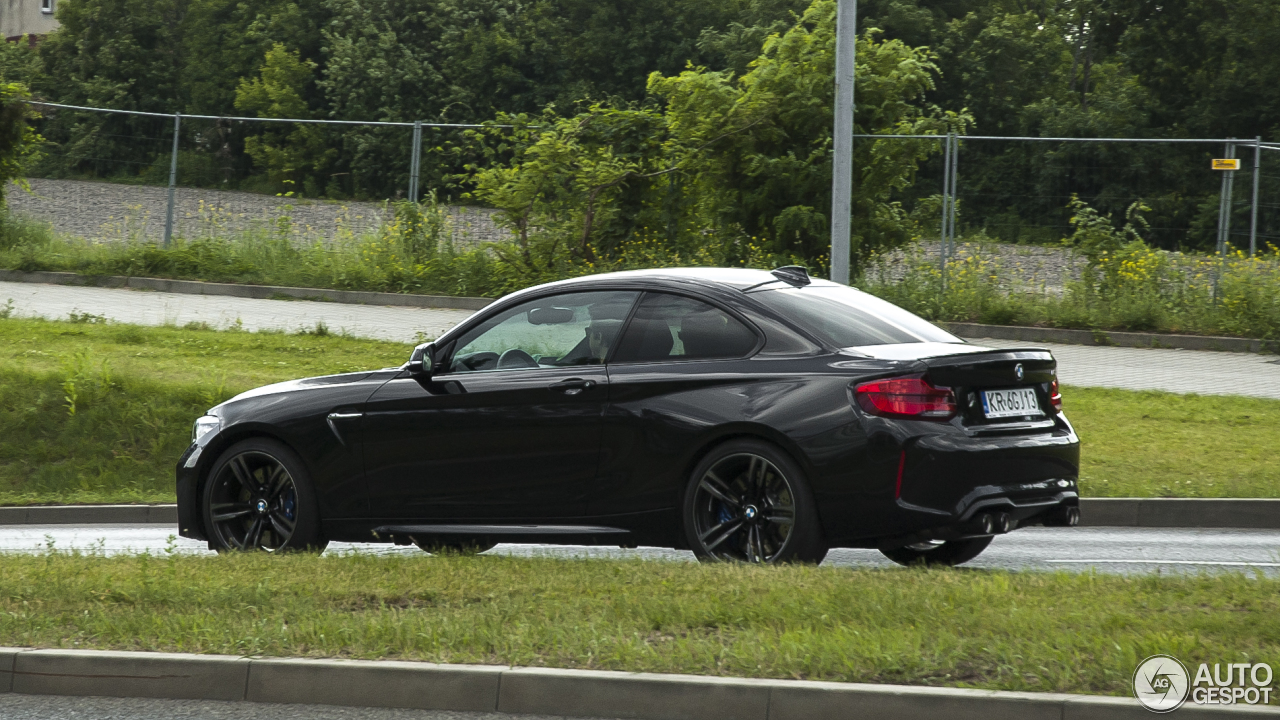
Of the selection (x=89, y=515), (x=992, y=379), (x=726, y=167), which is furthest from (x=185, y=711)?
(x=726, y=167)

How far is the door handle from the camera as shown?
23.8 feet

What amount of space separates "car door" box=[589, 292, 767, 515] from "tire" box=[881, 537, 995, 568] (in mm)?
1425

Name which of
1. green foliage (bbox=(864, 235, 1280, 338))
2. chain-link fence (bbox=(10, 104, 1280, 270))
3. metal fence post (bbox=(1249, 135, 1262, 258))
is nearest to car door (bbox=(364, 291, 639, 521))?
green foliage (bbox=(864, 235, 1280, 338))

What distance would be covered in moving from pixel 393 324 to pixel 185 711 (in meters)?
15.2

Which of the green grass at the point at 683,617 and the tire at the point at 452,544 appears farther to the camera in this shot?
the tire at the point at 452,544

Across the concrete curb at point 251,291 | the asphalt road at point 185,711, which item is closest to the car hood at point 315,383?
the asphalt road at point 185,711

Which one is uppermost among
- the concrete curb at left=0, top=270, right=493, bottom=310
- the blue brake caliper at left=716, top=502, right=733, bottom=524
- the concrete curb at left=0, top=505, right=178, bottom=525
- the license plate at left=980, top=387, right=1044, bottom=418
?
the concrete curb at left=0, top=270, right=493, bottom=310

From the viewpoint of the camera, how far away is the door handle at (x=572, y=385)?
7.24m

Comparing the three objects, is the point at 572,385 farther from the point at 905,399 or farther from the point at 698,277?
the point at 905,399

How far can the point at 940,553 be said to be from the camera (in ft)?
25.6

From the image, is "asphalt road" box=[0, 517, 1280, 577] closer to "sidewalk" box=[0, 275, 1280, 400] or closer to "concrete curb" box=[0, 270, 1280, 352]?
"sidewalk" box=[0, 275, 1280, 400]

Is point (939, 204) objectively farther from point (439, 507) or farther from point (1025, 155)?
point (439, 507)

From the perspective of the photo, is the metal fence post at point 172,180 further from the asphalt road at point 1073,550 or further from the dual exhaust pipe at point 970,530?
the dual exhaust pipe at point 970,530

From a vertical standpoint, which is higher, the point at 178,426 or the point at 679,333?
the point at 679,333
